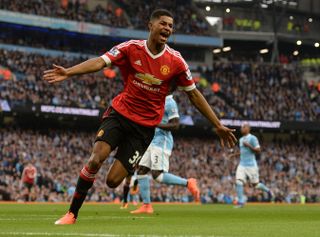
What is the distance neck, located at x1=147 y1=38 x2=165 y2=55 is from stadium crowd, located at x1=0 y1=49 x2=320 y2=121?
33.4 metres

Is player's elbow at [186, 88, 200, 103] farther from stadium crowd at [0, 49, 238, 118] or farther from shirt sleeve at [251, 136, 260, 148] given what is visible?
stadium crowd at [0, 49, 238, 118]

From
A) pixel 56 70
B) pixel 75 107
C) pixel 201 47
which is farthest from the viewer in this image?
pixel 201 47

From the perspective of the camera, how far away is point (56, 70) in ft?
26.8

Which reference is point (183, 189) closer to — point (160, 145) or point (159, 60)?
point (160, 145)

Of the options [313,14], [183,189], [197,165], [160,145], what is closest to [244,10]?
[313,14]

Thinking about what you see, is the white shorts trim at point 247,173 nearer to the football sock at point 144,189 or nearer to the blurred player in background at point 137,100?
the football sock at point 144,189

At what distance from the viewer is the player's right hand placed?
800cm

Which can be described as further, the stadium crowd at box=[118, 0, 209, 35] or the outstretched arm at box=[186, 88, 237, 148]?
the stadium crowd at box=[118, 0, 209, 35]

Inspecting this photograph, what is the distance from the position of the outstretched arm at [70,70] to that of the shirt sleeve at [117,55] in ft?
0.68

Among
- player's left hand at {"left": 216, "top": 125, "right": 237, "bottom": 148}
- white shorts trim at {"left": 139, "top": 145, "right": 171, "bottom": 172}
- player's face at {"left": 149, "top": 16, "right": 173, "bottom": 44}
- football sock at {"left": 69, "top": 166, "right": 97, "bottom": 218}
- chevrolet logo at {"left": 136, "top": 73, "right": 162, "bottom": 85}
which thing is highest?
player's face at {"left": 149, "top": 16, "right": 173, "bottom": 44}

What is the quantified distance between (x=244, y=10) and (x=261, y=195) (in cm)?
3367

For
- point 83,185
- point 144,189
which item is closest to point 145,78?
point 83,185

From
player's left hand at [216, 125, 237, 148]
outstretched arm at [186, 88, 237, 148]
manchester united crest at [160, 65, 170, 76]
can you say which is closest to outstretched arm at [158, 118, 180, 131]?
outstretched arm at [186, 88, 237, 148]

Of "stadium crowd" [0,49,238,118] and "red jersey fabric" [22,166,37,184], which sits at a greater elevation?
"stadium crowd" [0,49,238,118]
